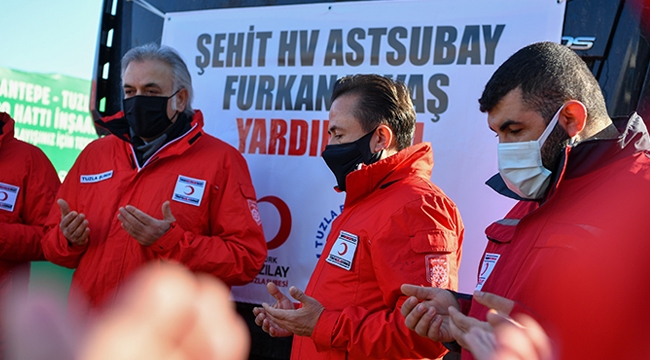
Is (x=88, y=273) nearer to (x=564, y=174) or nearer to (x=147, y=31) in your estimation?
(x=147, y=31)

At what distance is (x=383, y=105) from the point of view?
243 centimetres

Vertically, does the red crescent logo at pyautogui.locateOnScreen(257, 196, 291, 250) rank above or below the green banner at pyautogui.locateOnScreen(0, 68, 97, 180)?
below

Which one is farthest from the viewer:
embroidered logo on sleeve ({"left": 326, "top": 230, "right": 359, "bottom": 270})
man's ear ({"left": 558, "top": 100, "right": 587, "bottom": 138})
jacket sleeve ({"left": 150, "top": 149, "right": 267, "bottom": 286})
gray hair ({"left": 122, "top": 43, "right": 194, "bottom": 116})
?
gray hair ({"left": 122, "top": 43, "right": 194, "bottom": 116})

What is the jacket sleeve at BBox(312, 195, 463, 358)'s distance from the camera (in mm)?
2051

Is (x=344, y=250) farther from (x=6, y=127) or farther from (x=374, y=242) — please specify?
(x=6, y=127)

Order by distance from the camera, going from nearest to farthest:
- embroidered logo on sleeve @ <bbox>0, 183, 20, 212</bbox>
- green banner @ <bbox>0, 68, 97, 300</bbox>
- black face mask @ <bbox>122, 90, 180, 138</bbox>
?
black face mask @ <bbox>122, 90, 180, 138</bbox> → embroidered logo on sleeve @ <bbox>0, 183, 20, 212</bbox> → green banner @ <bbox>0, 68, 97, 300</bbox>

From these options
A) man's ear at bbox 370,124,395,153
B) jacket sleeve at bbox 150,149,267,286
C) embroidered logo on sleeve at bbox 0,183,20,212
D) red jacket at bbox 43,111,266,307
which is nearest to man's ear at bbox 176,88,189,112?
red jacket at bbox 43,111,266,307

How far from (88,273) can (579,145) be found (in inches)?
89.2

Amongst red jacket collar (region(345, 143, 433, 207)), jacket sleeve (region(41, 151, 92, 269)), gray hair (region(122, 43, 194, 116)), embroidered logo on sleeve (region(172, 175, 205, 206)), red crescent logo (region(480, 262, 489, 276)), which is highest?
Answer: gray hair (region(122, 43, 194, 116))

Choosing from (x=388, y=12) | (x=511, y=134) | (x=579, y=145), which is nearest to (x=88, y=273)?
(x=388, y=12)

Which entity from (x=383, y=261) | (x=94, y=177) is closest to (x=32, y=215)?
(x=94, y=177)

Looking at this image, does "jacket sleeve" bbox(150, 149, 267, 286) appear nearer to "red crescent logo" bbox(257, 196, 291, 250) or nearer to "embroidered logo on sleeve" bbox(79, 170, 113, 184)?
"red crescent logo" bbox(257, 196, 291, 250)

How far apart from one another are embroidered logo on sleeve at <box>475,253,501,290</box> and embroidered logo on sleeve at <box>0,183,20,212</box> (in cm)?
263

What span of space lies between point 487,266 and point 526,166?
1.26 ft
